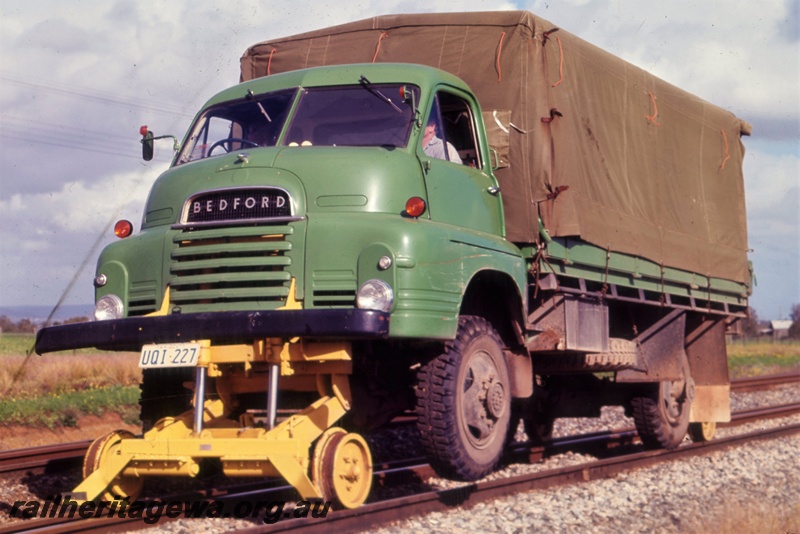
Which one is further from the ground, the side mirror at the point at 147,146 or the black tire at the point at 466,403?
the side mirror at the point at 147,146

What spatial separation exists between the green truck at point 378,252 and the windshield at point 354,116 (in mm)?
15

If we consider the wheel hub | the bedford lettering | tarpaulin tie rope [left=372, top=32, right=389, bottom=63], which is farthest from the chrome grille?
tarpaulin tie rope [left=372, top=32, right=389, bottom=63]

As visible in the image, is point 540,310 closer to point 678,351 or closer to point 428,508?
point 428,508

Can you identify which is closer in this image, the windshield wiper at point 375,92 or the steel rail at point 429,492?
the steel rail at point 429,492

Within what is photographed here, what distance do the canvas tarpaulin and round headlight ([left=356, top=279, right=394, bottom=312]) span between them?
7.58 feet

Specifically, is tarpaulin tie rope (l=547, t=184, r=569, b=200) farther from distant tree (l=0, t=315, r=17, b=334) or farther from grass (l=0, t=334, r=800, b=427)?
distant tree (l=0, t=315, r=17, b=334)

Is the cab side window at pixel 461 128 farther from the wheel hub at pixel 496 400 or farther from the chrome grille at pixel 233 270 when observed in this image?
A: the chrome grille at pixel 233 270

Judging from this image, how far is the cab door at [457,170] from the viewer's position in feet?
23.2

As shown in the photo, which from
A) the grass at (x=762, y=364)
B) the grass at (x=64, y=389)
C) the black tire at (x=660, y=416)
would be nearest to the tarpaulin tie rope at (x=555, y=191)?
the black tire at (x=660, y=416)

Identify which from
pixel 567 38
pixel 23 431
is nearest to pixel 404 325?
pixel 567 38

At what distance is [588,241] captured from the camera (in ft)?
28.8

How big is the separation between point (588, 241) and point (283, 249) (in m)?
3.44

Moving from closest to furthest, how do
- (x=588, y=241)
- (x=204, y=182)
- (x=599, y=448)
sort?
1. (x=204, y=182)
2. (x=588, y=241)
3. (x=599, y=448)

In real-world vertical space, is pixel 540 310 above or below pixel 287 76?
below
